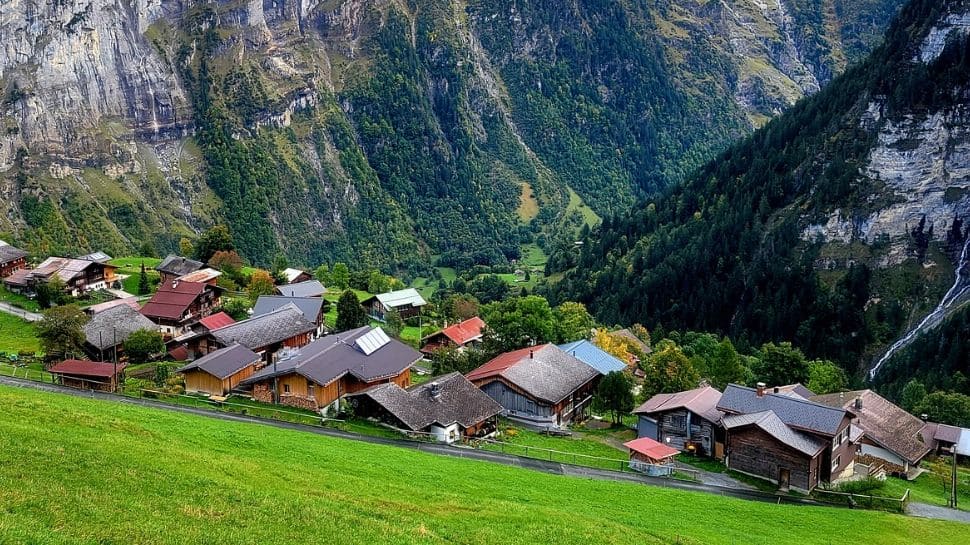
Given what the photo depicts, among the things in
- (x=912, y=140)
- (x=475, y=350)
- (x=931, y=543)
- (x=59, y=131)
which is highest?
(x=59, y=131)

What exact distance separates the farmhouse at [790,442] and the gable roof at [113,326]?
48968 mm

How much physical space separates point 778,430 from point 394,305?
64229mm

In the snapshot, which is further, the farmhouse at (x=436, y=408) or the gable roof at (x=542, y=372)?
the gable roof at (x=542, y=372)

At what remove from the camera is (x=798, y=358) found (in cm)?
8700

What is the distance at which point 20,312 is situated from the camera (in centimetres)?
8775

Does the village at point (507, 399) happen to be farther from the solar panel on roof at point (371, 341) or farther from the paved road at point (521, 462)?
the paved road at point (521, 462)

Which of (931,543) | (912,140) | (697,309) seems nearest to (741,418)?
(931,543)

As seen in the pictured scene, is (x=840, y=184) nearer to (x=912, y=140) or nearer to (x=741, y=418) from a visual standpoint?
(x=912, y=140)

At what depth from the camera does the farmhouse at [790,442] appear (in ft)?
174

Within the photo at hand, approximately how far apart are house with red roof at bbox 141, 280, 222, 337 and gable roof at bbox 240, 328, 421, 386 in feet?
67.9

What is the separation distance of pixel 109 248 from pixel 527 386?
5603 inches

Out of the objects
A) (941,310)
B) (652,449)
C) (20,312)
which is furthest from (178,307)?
(941,310)

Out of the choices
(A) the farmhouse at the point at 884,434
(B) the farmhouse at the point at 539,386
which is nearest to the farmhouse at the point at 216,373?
(B) the farmhouse at the point at 539,386

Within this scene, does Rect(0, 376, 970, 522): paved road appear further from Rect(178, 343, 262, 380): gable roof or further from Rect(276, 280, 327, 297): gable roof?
Rect(276, 280, 327, 297): gable roof
